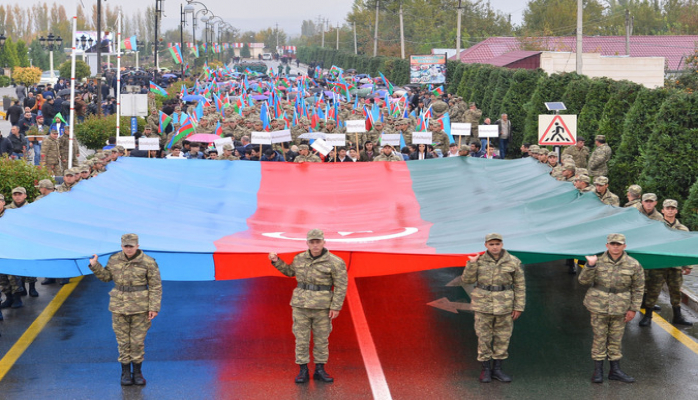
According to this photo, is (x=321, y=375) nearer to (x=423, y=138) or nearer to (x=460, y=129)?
(x=423, y=138)

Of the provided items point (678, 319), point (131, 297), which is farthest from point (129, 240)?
point (678, 319)

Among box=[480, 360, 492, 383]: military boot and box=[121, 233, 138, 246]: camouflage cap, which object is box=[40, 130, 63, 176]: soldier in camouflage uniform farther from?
box=[480, 360, 492, 383]: military boot

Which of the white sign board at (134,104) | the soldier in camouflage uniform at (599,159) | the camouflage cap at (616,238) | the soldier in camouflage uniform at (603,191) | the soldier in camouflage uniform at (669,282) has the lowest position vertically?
the soldier in camouflage uniform at (669,282)

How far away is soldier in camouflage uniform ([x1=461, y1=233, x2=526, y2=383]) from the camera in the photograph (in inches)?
374

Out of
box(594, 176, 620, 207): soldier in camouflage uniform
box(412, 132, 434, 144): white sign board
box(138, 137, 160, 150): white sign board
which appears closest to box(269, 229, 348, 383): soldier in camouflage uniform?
A: box(594, 176, 620, 207): soldier in camouflage uniform

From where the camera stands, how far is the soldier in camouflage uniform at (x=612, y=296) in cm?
946

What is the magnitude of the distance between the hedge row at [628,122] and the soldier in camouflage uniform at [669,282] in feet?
13.3

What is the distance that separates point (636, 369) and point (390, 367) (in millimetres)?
2643

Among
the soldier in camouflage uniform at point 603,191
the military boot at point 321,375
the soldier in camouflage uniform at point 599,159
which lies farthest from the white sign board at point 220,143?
the military boot at point 321,375

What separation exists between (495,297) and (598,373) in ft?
4.41

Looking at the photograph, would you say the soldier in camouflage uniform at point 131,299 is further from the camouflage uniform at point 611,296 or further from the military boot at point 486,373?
the camouflage uniform at point 611,296

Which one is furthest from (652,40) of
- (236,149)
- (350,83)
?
(236,149)

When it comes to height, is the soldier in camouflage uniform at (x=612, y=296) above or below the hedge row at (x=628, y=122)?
below

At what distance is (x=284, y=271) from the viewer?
31.6 feet
